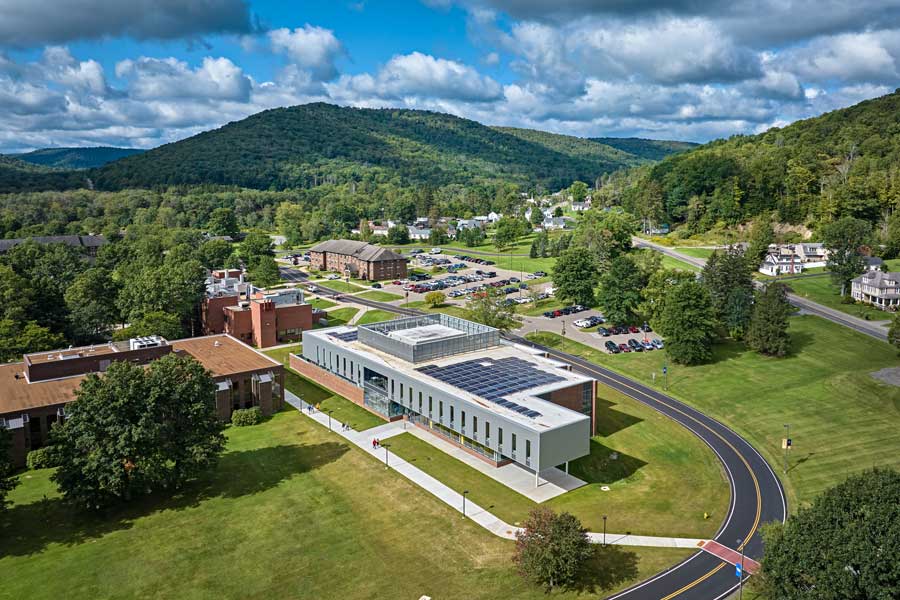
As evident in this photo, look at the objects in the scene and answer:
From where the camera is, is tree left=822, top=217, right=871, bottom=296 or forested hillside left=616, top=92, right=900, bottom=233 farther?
forested hillside left=616, top=92, right=900, bottom=233

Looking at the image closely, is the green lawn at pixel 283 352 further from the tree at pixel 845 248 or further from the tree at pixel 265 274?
the tree at pixel 845 248

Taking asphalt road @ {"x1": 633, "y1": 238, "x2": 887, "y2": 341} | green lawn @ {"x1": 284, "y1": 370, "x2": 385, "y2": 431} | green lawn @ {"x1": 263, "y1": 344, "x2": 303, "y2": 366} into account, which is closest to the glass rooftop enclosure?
green lawn @ {"x1": 284, "y1": 370, "x2": 385, "y2": 431}

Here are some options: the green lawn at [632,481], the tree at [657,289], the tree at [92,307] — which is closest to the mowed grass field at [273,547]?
the green lawn at [632,481]

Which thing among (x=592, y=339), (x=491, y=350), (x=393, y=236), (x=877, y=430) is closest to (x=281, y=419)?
(x=491, y=350)

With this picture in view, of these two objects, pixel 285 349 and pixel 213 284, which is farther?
pixel 213 284

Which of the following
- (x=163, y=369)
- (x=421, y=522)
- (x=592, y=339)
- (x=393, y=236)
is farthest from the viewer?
(x=393, y=236)

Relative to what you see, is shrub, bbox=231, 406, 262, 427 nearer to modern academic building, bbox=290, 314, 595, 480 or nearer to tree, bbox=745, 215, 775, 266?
modern academic building, bbox=290, 314, 595, 480

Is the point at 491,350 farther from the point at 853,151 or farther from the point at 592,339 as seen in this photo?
the point at 853,151
